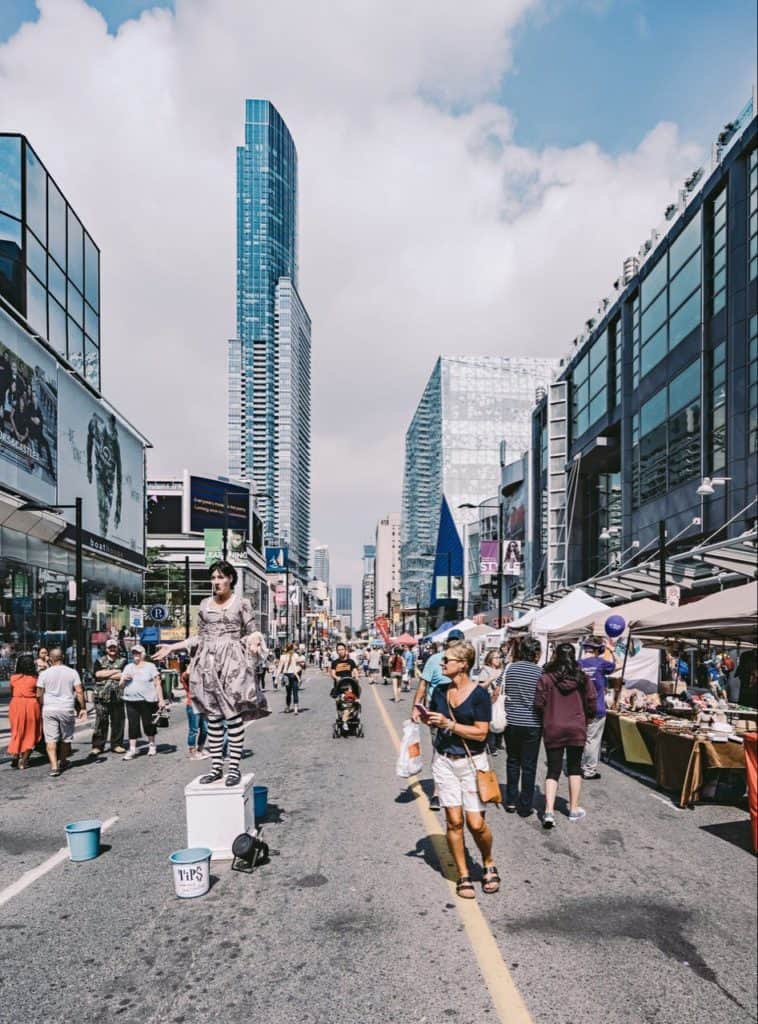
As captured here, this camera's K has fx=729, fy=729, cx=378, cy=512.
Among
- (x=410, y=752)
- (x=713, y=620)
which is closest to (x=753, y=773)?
(x=713, y=620)

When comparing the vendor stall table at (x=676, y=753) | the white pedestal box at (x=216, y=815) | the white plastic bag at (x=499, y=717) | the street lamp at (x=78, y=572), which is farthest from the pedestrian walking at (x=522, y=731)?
the street lamp at (x=78, y=572)

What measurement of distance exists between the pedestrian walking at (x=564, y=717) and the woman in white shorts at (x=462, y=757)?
2402 millimetres

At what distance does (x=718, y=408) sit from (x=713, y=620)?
62.6ft

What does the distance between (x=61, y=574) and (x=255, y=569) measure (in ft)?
256

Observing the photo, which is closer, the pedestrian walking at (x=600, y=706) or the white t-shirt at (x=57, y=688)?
the pedestrian walking at (x=600, y=706)

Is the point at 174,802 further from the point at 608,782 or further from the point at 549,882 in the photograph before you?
the point at 608,782

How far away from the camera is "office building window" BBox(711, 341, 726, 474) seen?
24781mm

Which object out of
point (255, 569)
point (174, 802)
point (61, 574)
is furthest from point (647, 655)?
point (255, 569)

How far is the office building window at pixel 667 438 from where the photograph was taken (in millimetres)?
27062

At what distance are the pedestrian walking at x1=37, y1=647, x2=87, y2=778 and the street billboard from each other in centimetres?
8613

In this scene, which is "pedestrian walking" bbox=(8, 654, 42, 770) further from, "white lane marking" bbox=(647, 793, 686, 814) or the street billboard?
the street billboard

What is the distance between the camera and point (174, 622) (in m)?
88.1

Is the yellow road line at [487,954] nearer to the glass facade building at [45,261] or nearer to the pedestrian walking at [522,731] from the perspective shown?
the pedestrian walking at [522,731]

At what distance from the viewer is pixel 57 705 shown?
35.3ft
